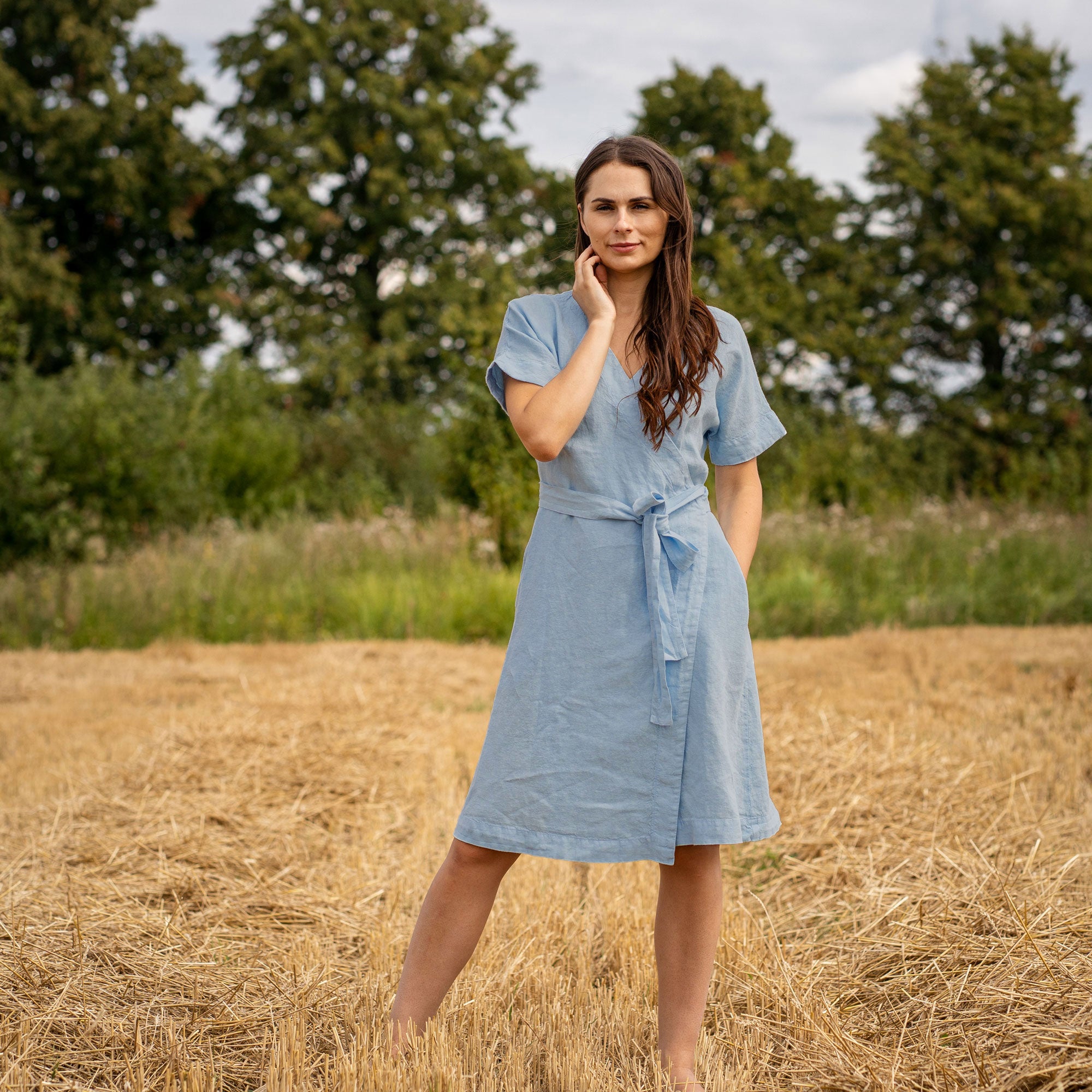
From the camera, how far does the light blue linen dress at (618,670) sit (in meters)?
2.26

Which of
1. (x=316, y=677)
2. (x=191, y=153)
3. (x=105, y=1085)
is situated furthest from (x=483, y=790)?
(x=191, y=153)

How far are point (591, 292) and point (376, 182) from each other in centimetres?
2396

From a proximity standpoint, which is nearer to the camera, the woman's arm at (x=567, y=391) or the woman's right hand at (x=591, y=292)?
the woman's arm at (x=567, y=391)

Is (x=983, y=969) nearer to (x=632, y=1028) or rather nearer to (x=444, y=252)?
(x=632, y=1028)

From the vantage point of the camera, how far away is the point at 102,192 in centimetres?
→ 2317

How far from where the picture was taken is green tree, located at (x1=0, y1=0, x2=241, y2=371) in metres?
21.9

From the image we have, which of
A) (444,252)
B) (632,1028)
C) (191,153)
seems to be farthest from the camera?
(444,252)

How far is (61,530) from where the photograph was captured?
31.5 ft

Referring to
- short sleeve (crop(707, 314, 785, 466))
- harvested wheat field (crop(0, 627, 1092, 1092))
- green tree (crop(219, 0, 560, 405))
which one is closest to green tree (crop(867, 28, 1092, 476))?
green tree (crop(219, 0, 560, 405))

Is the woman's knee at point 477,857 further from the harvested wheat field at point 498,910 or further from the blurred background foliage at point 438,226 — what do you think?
the blurred background foliage at point 438,226

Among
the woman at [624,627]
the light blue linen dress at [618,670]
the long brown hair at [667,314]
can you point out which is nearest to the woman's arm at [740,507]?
the woman at [624,627]

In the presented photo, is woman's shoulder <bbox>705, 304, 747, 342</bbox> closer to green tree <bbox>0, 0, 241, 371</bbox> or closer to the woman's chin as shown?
the woman's chin

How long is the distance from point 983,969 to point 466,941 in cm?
132

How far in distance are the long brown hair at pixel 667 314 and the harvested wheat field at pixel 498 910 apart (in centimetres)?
145
